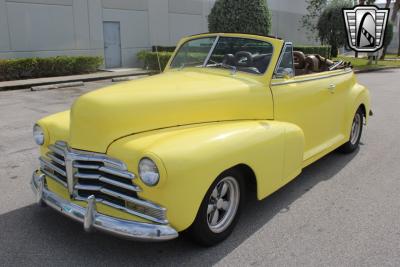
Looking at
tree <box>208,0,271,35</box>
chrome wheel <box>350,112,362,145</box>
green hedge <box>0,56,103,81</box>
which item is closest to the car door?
chrome wheel <box>350,112,362,145</box>

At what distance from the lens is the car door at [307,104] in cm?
448

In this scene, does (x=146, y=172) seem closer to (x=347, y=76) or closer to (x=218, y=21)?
(x=347, y=76)

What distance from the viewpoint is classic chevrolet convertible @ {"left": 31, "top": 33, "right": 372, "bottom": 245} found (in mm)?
3062

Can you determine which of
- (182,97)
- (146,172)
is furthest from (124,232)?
(182,97)

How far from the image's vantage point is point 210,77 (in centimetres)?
439

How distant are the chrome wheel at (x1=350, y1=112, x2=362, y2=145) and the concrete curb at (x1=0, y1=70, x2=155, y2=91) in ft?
34.5

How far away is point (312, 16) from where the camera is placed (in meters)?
A: 29.8

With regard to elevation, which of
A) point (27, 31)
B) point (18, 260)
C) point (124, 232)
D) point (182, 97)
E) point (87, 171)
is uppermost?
point (27, 31)

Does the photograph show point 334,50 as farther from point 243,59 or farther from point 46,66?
point 243,59

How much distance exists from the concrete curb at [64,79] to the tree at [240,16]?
3.71m

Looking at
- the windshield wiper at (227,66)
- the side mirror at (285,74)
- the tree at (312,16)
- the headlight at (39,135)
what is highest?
the tree at (312,16)

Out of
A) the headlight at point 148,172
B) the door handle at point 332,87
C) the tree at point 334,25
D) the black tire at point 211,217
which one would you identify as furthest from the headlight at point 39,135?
the tree at point 334,25

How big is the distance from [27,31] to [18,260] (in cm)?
1390

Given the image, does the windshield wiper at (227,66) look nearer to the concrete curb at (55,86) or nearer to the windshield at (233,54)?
the windshield at (233,54)
